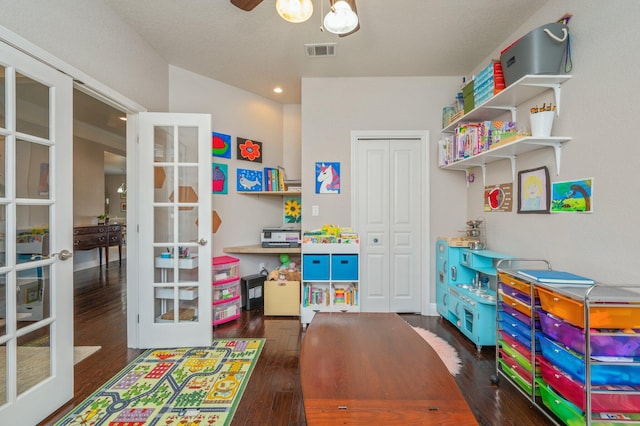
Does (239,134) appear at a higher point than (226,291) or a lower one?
higher

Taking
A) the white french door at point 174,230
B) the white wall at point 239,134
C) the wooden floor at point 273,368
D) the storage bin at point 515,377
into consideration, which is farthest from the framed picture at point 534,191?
the white wall at point 239,134

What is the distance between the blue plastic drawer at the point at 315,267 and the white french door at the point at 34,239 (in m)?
1.87

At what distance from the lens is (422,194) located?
3.19 m

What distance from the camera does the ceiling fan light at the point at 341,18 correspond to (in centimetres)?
140

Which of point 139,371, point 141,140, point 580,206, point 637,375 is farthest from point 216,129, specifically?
point 637,375

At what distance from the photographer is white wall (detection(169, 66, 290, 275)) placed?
3.18 meters

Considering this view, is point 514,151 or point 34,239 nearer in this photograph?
point 34,239

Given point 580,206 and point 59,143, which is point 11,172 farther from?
point 580,206

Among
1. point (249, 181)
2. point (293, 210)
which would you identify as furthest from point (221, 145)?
point (293, 210)

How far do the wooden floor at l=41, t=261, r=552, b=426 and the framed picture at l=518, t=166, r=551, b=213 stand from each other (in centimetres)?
128

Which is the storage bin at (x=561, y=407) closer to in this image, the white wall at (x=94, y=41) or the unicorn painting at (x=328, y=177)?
the unicorn painting at (x=328, y=177)

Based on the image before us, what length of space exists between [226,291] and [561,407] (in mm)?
2844

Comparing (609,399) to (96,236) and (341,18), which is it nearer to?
(341,18)

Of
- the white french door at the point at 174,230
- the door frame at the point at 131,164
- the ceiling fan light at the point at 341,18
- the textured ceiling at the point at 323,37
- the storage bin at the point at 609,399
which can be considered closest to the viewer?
the storage bin at the point at 609,399
